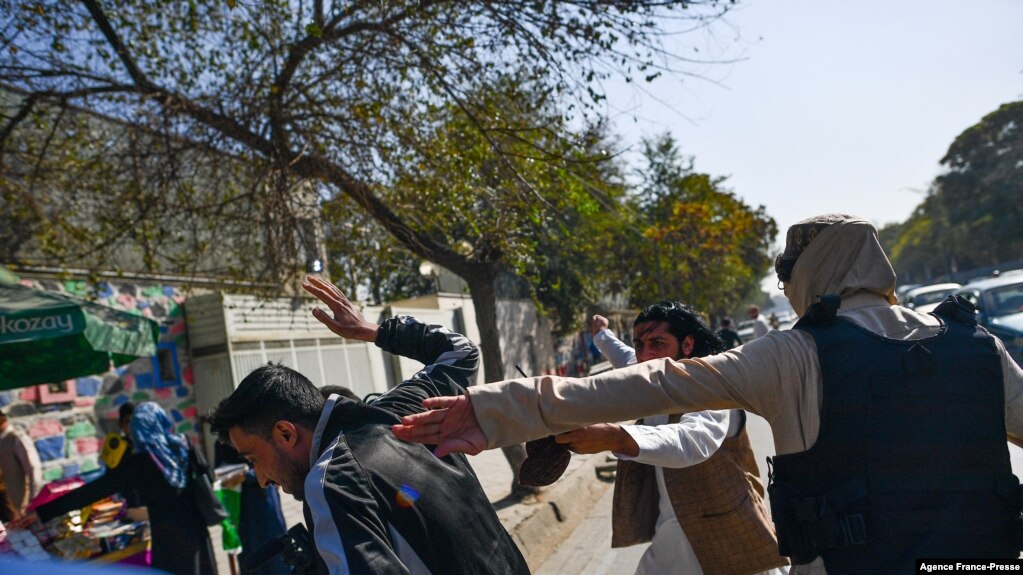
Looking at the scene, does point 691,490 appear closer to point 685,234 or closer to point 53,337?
point 53,337

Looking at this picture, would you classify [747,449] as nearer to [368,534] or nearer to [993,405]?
[993,405]

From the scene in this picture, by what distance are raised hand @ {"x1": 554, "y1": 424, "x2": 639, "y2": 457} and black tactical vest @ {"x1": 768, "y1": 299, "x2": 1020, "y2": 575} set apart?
0.52m

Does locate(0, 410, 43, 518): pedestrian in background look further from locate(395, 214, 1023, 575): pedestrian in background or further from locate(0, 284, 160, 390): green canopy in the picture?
locate(395, 214, 1023, 575): pedestrian in background

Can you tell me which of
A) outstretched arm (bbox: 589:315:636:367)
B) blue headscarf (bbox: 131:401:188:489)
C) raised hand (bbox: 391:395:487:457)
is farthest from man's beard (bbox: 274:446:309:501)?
blue headscarf (bbox: 131:401:188:489)

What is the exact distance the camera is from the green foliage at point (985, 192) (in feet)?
148

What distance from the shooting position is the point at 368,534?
1.85 m

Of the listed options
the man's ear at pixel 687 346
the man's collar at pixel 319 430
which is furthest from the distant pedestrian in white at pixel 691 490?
the man's collar at pixel 319 430

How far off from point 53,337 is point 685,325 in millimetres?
4259

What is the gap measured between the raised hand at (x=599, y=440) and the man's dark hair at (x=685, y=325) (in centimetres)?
117

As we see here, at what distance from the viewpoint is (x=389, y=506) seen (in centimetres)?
201

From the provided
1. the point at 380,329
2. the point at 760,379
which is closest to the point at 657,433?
the point at 760,379

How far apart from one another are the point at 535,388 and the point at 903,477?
896 millimetres

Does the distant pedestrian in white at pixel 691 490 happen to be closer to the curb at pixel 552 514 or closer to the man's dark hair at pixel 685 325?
the man's dark hair at pixel 685 325

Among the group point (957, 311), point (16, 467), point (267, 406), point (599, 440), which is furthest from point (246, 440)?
point (16, 467)
